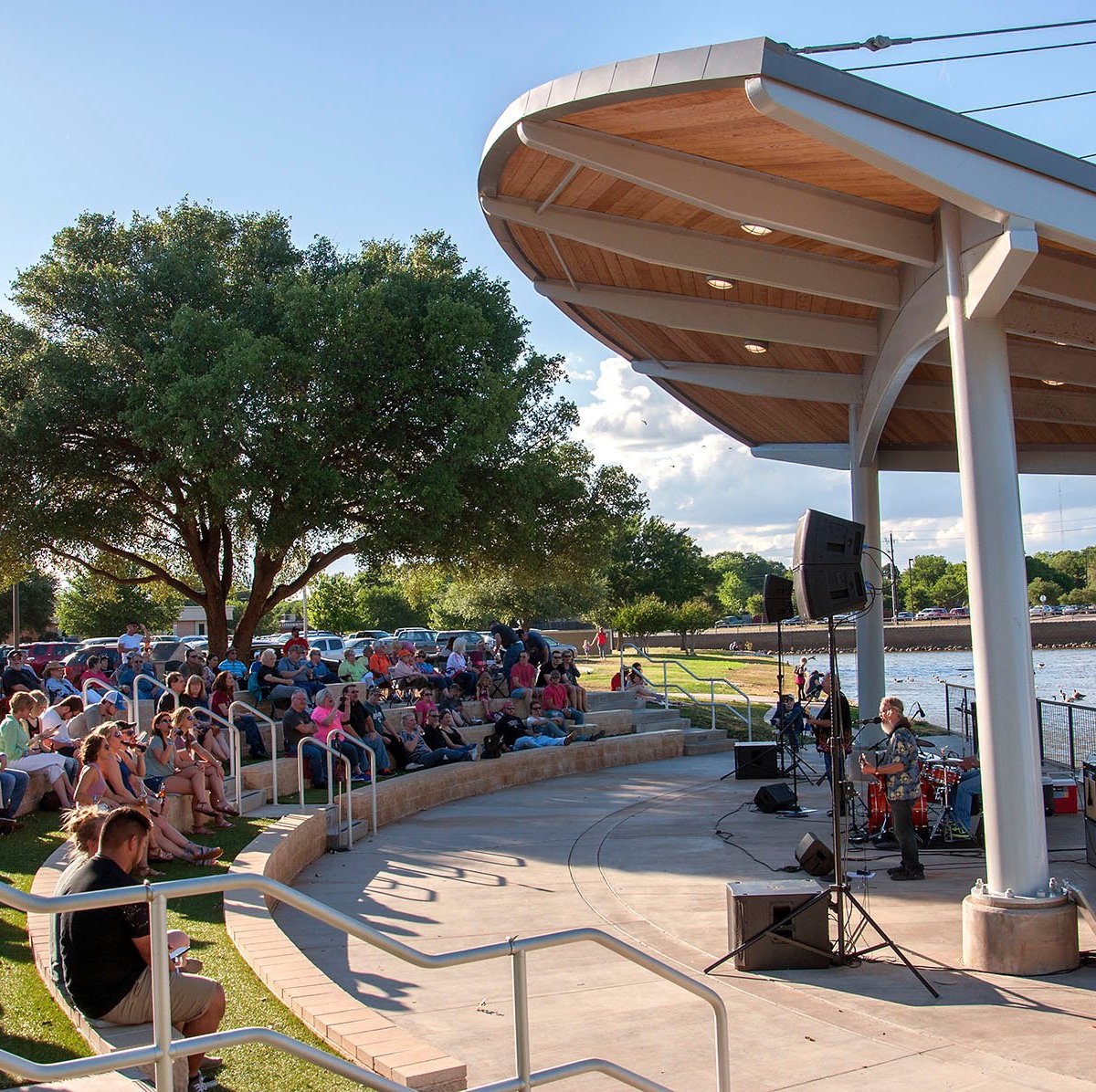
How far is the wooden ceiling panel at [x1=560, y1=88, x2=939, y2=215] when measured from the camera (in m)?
7.36

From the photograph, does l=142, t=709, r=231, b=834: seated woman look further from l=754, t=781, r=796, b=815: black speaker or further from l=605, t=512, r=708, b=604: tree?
l=605, t=512, r=708, b=604: tree

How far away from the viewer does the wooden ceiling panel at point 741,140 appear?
24.1ft

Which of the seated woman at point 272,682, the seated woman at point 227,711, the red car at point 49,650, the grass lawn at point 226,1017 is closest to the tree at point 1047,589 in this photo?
the red car at point 49,650

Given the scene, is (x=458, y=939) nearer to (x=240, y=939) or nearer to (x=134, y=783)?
(x=240, y=939)

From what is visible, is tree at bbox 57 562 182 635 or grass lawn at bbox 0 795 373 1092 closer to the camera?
grass lawn at bbox 0 795 373 1092

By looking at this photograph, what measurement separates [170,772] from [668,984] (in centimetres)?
572

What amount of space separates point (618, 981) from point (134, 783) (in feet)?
14.4

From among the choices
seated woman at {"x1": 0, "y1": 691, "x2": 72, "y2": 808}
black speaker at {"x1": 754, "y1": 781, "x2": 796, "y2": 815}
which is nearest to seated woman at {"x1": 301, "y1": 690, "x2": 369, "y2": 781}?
seated woman at {"x1": 0, "y1": 691, "x2": 72, "y2": 808}

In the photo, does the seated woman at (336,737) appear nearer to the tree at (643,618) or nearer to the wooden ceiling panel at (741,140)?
the wooden ceiling panel at (741,140)

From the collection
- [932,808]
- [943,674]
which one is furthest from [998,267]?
[943,674]

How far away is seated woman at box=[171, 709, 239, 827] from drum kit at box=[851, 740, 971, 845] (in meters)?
6.68

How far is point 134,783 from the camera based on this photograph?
938 cm

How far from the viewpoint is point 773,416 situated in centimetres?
1670

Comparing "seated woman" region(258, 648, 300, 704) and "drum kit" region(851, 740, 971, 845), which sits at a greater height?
"seated woman" region(258, 648, 300, 704)
